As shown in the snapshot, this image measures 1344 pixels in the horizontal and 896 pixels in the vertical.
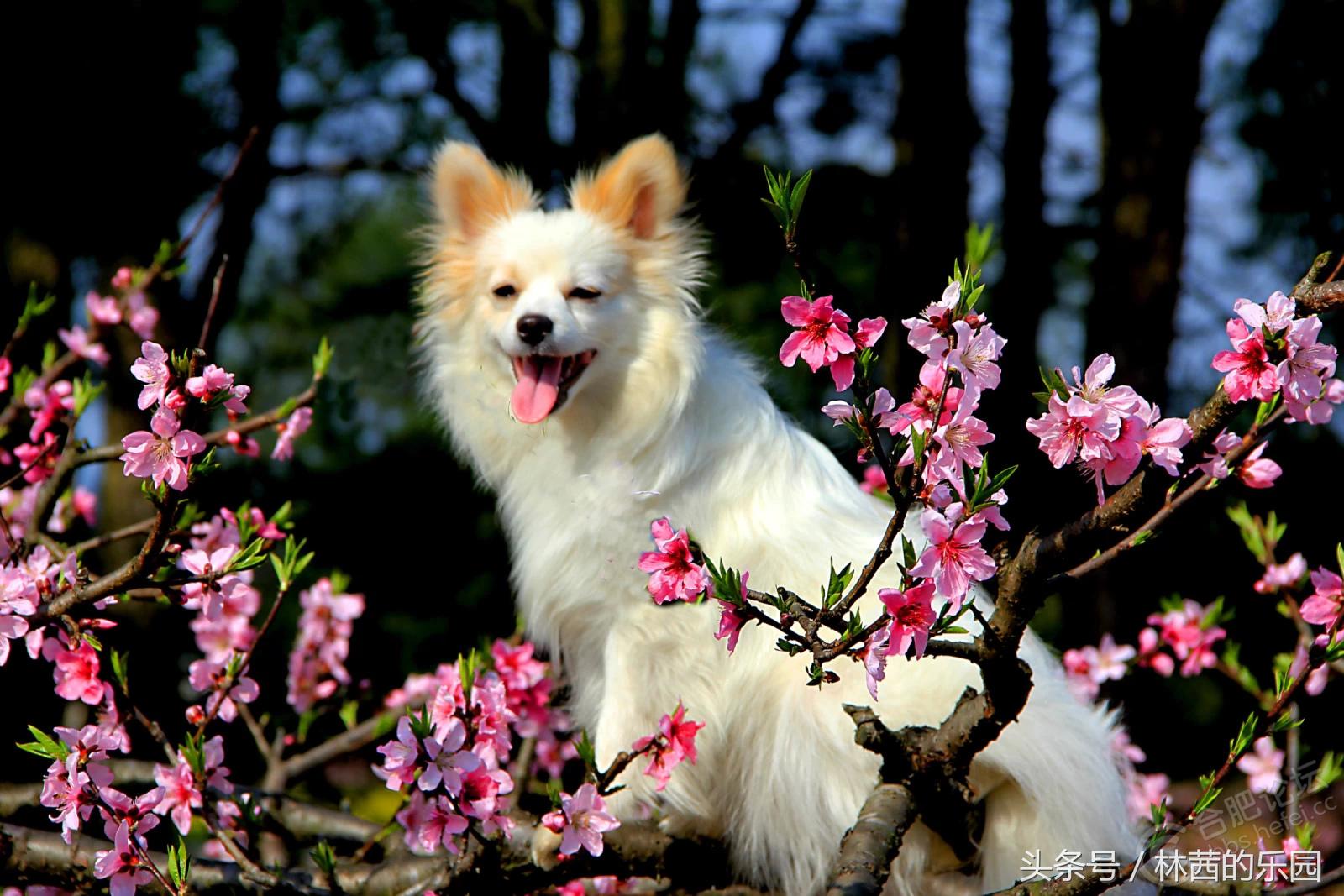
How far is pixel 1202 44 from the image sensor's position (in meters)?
5.77

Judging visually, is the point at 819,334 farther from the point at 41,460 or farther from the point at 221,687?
the point at 41,460

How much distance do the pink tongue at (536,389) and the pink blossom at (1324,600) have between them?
5.84ft

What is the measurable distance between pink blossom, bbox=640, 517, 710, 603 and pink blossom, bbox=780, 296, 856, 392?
32 cm

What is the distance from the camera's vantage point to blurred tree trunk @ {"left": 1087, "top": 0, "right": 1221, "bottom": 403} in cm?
559

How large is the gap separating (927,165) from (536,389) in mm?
3221

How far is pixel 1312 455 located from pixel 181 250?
644 centimetres

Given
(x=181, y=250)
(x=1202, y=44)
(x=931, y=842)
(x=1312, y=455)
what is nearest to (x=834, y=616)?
(x=931, y=842)

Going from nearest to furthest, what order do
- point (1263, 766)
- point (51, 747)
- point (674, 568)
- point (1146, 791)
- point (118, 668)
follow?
point (674, 568) → point (51, 747) → point (118, 668) → point (1263, 766) → point (1146, 791)

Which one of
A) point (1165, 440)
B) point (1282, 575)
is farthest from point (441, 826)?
point (1282, 575)

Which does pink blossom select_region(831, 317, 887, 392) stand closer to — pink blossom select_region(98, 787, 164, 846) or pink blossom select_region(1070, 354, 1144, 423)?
pink blossom select_region(1070, 354, 1144, 423)

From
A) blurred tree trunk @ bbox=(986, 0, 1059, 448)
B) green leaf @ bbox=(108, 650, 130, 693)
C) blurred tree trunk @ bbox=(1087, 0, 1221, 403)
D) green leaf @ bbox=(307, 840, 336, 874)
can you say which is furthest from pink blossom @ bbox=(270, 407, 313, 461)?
blurred tree trunk @ bbox=(1087, 0, 1221, 403)

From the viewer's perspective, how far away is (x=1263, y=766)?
351 cm

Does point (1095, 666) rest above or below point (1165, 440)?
above

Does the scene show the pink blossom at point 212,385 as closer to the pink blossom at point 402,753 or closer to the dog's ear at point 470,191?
the pink blossom at point 402,753
